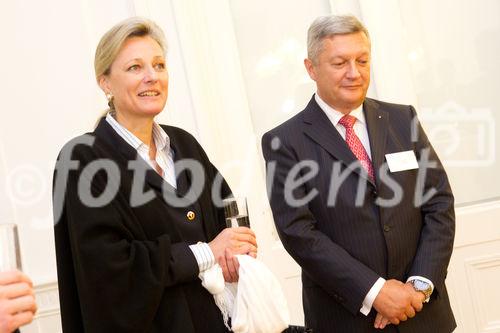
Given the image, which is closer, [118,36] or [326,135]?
[118,36]

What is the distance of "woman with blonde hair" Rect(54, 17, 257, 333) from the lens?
184 centimetres

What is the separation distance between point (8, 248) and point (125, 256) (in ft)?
2.82

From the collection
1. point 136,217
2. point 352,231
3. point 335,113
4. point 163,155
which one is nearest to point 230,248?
point 136,217

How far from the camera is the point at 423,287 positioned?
2273 millimetres

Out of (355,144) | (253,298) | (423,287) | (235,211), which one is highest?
(355,144)

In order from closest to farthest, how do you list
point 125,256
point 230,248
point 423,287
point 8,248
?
point 8,248
point 125,256
point 230,248
point 423,287

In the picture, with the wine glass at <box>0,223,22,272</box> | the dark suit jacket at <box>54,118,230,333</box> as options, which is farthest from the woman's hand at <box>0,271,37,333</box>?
the dark suit jacket at <box>54,118,230,333</box>

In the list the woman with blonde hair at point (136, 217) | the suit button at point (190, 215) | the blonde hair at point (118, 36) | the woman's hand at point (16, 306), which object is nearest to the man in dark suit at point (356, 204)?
the woman with blonde hair at point (136, 217)

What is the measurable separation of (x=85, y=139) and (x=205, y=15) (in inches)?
74.1

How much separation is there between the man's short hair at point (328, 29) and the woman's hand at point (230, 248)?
0.84 meters

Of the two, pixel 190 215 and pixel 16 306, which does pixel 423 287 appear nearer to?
pixel 190 215

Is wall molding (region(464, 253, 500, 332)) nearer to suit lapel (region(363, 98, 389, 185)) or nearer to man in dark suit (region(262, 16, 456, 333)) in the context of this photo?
man in dark suit (region(262, 16, 456, 333))

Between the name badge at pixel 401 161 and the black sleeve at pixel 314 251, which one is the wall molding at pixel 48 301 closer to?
the black sleeve at pixel 314 251

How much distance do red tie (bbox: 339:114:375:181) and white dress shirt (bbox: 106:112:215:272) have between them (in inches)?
27.0
